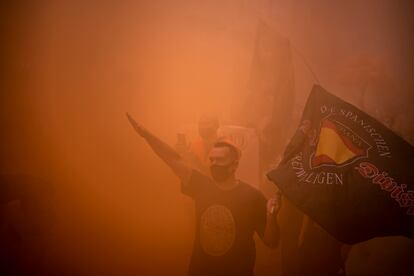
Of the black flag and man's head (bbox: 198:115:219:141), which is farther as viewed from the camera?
man's head (bbox: 198:115:219:141)

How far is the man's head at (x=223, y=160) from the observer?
10.5 feet

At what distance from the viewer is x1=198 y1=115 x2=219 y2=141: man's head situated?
11.1 ft

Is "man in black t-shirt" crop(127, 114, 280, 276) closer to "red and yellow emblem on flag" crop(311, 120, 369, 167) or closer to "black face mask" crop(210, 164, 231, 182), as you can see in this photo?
"black face mask" crop(210, 164, 231, 182)

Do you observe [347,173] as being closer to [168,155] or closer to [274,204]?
[274,204]

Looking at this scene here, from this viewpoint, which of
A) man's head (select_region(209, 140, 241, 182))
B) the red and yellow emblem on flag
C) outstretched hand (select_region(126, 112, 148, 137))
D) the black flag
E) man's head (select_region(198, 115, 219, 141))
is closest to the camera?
the black flag

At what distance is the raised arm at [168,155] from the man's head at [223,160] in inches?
10.0

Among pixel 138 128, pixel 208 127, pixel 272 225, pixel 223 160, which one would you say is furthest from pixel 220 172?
pixel 138 128

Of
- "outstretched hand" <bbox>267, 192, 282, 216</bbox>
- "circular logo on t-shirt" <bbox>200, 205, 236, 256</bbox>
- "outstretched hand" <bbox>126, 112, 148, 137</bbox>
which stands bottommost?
"circular logo on t-shirt" <bbox>200, 205, 236, 256</bbox>

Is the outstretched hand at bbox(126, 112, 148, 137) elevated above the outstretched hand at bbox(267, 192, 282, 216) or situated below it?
above

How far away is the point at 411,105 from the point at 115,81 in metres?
2.92

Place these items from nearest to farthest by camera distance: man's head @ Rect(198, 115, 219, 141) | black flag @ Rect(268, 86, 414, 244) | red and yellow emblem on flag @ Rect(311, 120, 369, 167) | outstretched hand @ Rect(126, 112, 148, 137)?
1. black flag @ Rect(268, 86, 414, 244)
2. red and yellow emblem on flag @ Rect(311, 120, 369, 167)
3. outstretched hand @ Rect(126, 112, 148, 137)
4. man's head @ Rect(198, 115, 219, 141)

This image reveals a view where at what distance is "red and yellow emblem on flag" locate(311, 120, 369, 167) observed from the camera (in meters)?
3.06

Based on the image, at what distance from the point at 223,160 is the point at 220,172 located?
0.12m

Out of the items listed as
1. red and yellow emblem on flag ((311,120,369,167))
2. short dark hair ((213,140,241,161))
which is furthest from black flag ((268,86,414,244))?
short dark hair ((213,140,241,161))
